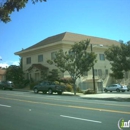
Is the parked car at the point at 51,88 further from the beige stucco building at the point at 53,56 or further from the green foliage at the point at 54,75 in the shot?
the beige stucco building at the point at 53,56

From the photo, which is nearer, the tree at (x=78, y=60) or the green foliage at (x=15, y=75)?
the tree at (x=78, y=60)

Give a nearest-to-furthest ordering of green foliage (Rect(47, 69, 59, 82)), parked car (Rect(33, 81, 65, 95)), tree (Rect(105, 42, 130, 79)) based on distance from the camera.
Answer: tree (Rect(105, 42, 130, 79))
parked car (Rect(33, 81, 65, 95))
green foliage (Rect(47, 69, 59, 82))

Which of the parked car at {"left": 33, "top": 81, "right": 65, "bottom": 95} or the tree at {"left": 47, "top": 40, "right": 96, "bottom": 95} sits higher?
the tree at {"left": 47, "top": 40, "right": 96, "bottom": 95}

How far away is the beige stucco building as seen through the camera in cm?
4030

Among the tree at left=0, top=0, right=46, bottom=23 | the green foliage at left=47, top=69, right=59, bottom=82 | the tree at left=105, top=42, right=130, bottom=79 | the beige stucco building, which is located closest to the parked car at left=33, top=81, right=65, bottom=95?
the green foliage at left=47, top=69, right=59, bottom=82

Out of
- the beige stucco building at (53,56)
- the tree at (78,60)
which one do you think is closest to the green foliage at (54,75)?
the beige stucco building at (53,56)

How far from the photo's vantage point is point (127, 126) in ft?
27.7

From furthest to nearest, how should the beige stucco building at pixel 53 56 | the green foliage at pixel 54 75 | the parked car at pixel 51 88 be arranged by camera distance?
the beige stucco building at pixel 53 56 < the green foliage at pixel 54 75 < the parked car at pixel 51 88

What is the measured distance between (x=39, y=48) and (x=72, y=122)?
3524 centimetres

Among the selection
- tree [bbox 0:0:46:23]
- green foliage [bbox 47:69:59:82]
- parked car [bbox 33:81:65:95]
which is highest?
tree [bbox 0:0:46:23]

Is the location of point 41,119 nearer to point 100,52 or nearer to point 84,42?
point 84,42

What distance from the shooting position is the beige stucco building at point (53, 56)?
4030cm

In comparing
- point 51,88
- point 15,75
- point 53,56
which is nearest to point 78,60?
point 51,88

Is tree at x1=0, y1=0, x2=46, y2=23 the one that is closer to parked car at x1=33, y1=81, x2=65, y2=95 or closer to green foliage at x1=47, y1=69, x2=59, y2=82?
parked car at x1=33, y1=81, x2=65, y2=95
